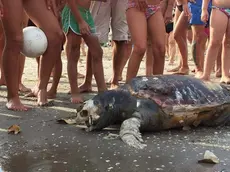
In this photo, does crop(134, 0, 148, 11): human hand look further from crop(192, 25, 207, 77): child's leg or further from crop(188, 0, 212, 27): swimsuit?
crop(192, 25, 207, 77): child's leg

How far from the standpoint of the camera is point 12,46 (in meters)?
4.73

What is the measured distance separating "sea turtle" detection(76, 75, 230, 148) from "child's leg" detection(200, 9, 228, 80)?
82.9 inches

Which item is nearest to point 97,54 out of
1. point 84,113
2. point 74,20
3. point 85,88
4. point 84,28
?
point 84,28

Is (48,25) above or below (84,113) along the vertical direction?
above

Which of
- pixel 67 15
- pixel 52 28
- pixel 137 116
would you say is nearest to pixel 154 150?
pixel 137 116

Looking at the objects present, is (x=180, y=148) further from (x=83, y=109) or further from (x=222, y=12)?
(x=222, y=12)

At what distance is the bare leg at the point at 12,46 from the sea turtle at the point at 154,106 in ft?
3.24

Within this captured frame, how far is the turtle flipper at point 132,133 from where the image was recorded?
3.74m

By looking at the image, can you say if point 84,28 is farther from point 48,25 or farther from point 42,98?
point 42,98

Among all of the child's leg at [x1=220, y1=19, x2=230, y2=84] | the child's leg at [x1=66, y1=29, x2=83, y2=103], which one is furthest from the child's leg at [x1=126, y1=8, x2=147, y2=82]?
the child's leg at [x1=220, y1=19, x2=230, y2=84]

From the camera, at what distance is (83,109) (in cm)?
417

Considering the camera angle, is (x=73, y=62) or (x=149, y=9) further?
(x=73, y=62)

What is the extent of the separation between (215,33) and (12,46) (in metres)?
2.84

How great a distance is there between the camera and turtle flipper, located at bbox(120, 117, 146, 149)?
3736mm
